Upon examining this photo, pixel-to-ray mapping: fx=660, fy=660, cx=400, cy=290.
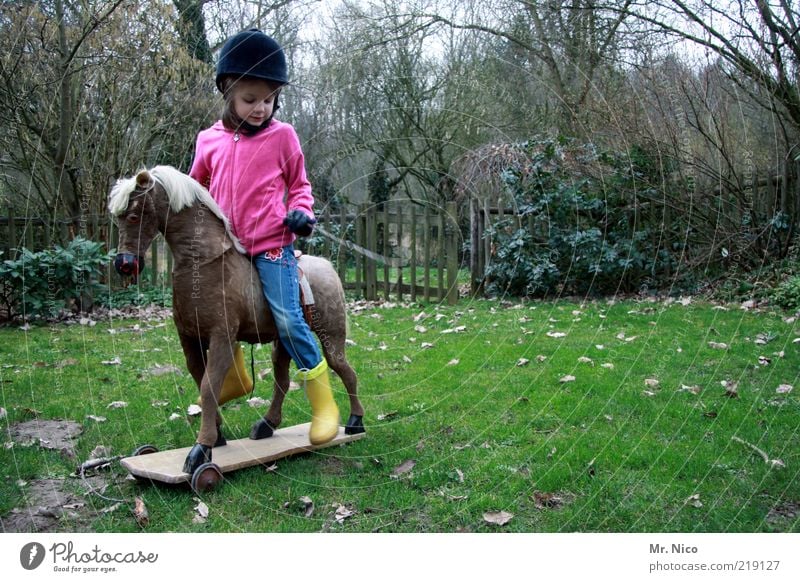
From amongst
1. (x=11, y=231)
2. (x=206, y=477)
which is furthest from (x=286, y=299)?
(x=11, y=231)

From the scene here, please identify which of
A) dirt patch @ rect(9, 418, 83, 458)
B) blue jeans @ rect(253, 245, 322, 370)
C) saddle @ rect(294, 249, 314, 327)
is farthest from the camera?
dirt patch @ rect(9, 418, 83, 458)

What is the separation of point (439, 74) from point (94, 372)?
151 inches

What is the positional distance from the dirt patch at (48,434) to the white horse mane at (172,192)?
168cm

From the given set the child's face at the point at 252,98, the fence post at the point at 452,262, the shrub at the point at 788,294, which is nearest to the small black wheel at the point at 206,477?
the child's face at the point at 252,98

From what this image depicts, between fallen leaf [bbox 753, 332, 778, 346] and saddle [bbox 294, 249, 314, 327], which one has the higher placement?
saddle [bbox 294, 249, 314, 327]

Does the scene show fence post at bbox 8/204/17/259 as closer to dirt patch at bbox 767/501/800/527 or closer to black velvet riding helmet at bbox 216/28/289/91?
black velvet riding helmet at bbox 216/28/289/91

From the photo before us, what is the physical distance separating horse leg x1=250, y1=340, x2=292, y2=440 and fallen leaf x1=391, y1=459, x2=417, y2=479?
893 millimetres

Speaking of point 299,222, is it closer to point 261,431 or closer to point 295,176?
point 295,176

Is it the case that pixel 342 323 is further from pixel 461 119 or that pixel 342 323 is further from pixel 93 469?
pixel 461 119

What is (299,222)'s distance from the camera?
346 centimetres

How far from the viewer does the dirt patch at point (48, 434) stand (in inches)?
159

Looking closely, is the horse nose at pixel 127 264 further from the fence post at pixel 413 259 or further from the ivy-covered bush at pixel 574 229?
the ivy-covered bush at pixel 574 229

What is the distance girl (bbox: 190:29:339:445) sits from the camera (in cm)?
343

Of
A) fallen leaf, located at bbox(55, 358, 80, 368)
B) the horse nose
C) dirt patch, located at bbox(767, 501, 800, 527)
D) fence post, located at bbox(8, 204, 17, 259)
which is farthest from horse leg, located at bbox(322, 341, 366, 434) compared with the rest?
fence post, located at bbox(8, 204, 17, 259)
